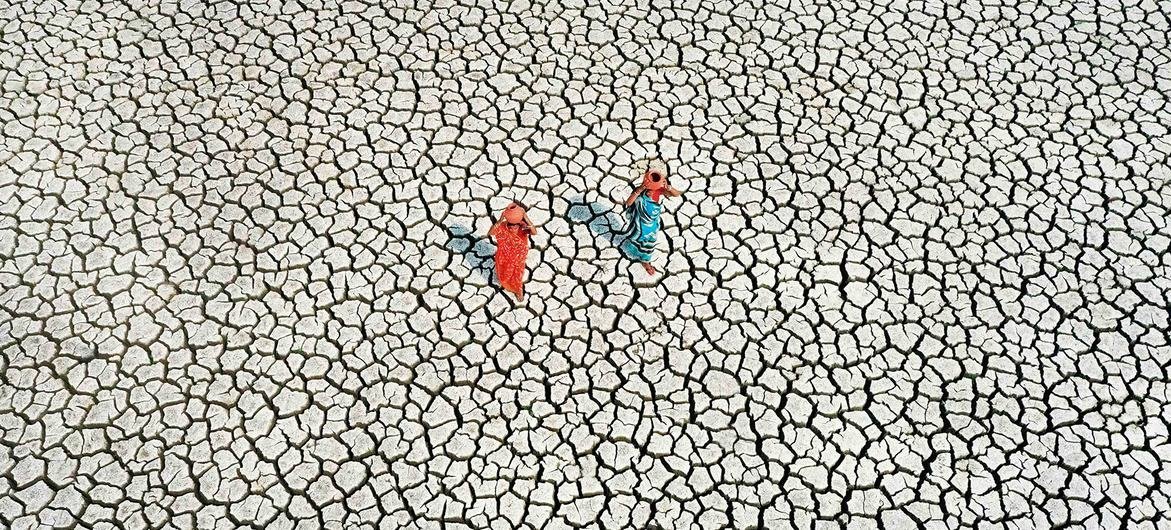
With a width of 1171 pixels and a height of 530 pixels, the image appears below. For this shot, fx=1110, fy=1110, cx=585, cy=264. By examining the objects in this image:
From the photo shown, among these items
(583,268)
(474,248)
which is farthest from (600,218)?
(474,248)

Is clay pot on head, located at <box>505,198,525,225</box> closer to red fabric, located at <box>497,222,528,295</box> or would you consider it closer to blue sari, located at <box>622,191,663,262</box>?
red fabric, located at <box>497,222,528,295</box>

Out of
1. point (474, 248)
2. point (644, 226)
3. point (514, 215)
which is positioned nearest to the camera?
point (514, 215)

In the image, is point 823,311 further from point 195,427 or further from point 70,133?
point 70,133

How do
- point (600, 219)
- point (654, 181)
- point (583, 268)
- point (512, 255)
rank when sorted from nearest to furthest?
point (654, 181)
point (512, 255)
point (583, 268)
point (600, 219)

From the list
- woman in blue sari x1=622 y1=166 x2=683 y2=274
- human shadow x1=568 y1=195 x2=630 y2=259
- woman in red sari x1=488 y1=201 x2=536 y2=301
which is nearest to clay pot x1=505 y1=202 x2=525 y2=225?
woman in red sari x1=488 y1=201 x2=536 y2=301

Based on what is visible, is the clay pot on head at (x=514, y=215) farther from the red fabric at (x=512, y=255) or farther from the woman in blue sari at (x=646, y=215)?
the woman in blue sari at (x=646, y=215)

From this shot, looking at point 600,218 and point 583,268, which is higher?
point 600,218

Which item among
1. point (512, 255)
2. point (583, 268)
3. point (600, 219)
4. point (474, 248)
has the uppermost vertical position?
point (600, 219)

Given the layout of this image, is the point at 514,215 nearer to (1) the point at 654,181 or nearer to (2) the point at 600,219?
(1) the point at 654,181
